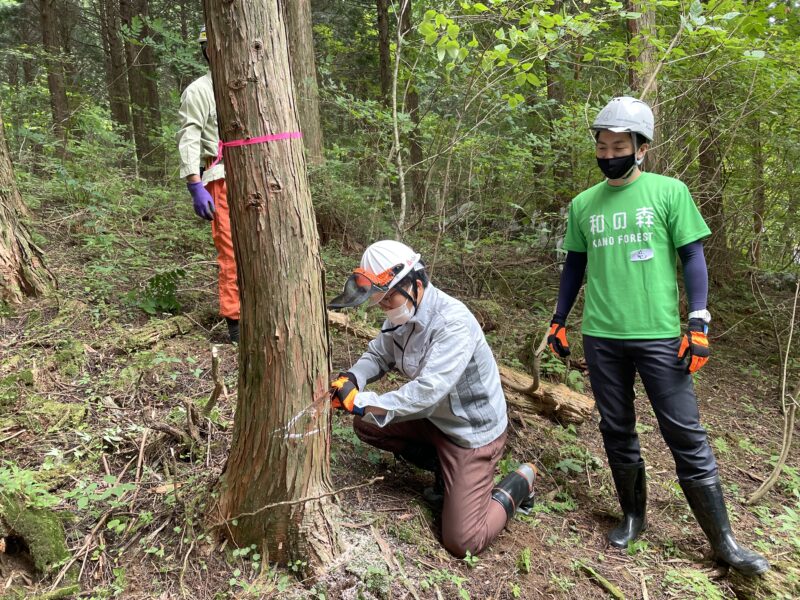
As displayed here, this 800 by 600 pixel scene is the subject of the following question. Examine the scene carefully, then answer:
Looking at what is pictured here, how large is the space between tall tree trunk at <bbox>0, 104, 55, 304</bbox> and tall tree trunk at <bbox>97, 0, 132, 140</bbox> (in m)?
6.25

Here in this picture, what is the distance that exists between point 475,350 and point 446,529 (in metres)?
0.95

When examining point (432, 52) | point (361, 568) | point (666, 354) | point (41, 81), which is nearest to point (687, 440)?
point (666, 354)

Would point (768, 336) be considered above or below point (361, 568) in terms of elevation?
below

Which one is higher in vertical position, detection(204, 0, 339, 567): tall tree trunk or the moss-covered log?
detection(204, 0, 339, 567): tall tree trunk

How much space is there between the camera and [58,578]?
2021mm

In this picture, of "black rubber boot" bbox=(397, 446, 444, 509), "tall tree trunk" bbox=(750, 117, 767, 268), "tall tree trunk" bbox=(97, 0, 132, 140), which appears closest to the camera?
"black rubber boot" bbox=(397, 446, 444, 509)

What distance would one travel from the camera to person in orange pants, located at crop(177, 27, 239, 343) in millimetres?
3775

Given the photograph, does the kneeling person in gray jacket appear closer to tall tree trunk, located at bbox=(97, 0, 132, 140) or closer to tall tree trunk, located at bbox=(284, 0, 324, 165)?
tall tree trunk, located at bbox=(284, 0, 324, 165)

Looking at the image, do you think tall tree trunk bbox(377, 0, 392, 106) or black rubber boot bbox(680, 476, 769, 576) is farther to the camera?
tall tree trunk bbox(377, 0, 392, 106)

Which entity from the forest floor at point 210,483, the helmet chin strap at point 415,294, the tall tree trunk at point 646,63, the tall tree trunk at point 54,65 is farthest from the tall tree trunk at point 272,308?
the tall tree trunk at point 54,65

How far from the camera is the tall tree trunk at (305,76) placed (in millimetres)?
7008

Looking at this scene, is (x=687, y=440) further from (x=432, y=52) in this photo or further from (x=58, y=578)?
(x=432, y=52)

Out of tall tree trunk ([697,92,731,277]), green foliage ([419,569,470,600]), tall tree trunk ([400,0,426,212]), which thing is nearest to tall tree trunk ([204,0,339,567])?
green foliage ([419,569,470,600])

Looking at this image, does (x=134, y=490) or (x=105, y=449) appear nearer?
(x=134, y=490)
